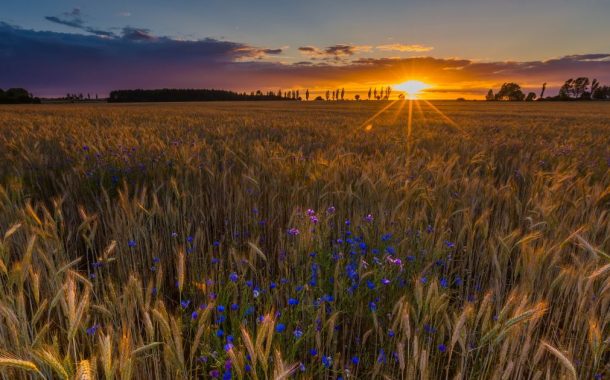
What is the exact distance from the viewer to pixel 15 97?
61.7m

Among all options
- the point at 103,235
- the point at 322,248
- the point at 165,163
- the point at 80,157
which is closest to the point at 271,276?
the point at 322,248

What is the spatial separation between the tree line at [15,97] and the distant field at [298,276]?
2940 inches

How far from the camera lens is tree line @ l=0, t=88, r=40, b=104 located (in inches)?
2409

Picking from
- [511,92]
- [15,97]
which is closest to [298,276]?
[15,97]

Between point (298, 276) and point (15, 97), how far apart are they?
262ft

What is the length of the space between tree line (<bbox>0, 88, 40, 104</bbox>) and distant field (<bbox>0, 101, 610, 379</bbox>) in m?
74.7

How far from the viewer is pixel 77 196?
313 cm

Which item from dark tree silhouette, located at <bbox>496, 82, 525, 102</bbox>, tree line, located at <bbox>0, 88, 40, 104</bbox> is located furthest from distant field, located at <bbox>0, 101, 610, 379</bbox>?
dark tree silhouette, located at <bbox>496, 82, 525, 102</bbox>

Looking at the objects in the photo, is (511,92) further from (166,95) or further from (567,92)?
(166,95)

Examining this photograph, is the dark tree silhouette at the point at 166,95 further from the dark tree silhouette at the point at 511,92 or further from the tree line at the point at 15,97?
the dark tree silhouette at the point at 511,92

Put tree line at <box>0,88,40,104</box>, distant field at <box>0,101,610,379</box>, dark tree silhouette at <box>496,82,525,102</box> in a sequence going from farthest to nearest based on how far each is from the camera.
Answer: dark tree silhouette at <box>496,82,525,102</box> < tree line at <box>0,88,40,104</box> < distant field at <box>0,101,610,379</box>

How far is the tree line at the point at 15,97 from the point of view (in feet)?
201

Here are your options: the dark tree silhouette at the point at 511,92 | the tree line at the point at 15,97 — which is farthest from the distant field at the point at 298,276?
the dark tree silhouette at the point at 511,92

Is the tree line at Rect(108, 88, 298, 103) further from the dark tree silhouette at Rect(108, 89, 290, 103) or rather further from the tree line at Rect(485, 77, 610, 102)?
the tree line at Rect(485, 77, 610, 102)
